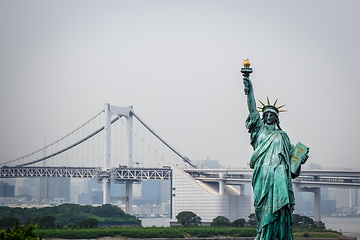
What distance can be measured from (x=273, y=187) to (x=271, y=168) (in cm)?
35

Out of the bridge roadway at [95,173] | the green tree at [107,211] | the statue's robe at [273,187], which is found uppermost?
the bridge roadway at [95,173]

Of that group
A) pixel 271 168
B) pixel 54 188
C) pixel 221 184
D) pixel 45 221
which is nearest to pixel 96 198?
pixel 54 188

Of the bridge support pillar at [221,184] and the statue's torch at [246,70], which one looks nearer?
the statue's torch at [246,70]

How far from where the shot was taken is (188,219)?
172 feet

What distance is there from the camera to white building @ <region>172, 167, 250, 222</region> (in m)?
57.3

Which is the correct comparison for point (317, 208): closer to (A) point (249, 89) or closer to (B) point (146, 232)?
(B) point (146, 232)

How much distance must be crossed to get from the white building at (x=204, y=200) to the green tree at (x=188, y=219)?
Result: 3683 millimetres

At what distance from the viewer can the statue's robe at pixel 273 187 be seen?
40.9 ft

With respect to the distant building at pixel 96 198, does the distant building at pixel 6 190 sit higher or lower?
higher

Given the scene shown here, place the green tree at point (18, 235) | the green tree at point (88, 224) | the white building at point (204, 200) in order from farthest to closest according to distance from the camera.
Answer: the white building at point (204, 200) < the green tree at point (88, 224) < the green tree at point (18, 235)

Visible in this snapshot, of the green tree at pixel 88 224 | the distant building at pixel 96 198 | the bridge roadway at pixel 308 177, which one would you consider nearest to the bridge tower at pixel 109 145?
the bridge roadway at pixel 308 177

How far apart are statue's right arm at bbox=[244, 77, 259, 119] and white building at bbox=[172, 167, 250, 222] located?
44.0 m

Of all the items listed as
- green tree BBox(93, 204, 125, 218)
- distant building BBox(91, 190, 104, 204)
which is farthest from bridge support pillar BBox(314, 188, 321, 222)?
distant building BBox(91, 190, 104, 204)

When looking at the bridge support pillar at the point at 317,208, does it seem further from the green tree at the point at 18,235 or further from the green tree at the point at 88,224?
the green tree at the point at 18,235
